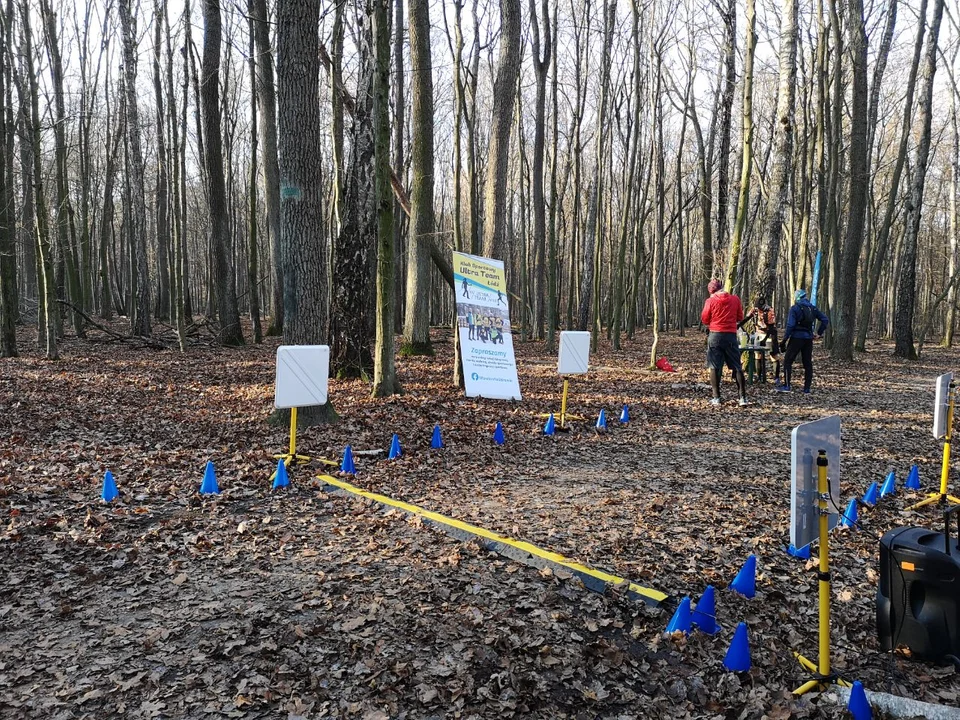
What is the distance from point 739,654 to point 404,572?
7.02 ft

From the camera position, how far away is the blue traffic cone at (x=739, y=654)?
137 inches

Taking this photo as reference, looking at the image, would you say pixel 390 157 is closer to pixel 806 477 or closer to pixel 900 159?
pixel 806 477

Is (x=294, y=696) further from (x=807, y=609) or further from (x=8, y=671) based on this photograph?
(x=807, y=609)

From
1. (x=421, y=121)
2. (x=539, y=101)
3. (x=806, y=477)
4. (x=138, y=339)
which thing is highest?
(x=539, y=101)

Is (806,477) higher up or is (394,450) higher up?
(806,477)

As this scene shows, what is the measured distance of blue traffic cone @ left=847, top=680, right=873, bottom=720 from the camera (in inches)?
122

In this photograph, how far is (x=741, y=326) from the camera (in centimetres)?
1300

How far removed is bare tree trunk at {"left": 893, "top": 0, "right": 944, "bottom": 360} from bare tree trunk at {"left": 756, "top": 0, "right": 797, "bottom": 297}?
712cm

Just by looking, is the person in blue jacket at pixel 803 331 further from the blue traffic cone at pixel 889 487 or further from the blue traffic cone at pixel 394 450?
the blue traffic cone at pixel 394 450

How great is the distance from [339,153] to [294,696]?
12242 mm

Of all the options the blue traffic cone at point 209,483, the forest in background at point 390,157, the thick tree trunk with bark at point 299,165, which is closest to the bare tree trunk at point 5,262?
the forest in background at point 390,157

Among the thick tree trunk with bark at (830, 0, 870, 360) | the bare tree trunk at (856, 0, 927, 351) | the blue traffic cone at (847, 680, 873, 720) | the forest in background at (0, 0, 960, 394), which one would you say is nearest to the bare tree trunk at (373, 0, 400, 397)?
the forest in background at (0, 0, 960, 394)

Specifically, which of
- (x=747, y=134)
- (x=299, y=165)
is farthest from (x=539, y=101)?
(x=299, y=165)

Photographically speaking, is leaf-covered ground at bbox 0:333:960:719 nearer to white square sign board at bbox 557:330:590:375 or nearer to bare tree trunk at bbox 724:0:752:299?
white square sign board at bbox 557:330:590:375
